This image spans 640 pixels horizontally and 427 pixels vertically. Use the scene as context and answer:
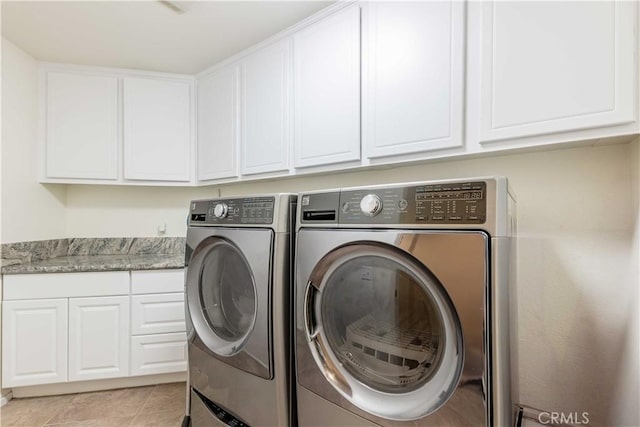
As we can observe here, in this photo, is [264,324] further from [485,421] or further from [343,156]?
[343,156]

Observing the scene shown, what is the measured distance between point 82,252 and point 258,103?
2.05 m

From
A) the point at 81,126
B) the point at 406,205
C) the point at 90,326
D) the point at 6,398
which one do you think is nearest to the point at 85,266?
the point at 90,326

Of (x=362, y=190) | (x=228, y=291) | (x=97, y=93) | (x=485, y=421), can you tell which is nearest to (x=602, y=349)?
(x=485, y=421)

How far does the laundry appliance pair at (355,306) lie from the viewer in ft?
2.49

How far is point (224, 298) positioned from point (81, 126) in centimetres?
199

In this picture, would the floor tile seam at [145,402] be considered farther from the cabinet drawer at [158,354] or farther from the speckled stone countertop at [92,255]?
the speckled stone countertop at [92,255]

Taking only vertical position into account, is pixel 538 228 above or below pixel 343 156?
below

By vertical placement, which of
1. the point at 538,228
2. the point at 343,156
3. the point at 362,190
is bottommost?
the point at 538,228

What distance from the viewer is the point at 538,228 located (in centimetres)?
130

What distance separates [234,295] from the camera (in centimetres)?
138

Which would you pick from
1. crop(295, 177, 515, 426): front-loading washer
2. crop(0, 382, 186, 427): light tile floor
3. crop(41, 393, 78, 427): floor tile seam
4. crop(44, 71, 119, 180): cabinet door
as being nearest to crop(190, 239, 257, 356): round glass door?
crop(295, 177, 515, 426): front-loading washer

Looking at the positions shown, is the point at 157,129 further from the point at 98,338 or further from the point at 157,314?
the point at 98,338

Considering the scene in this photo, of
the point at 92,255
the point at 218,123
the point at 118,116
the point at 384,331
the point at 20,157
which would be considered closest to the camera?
the point at 384,331

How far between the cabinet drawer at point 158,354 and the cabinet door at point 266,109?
4.34ft
